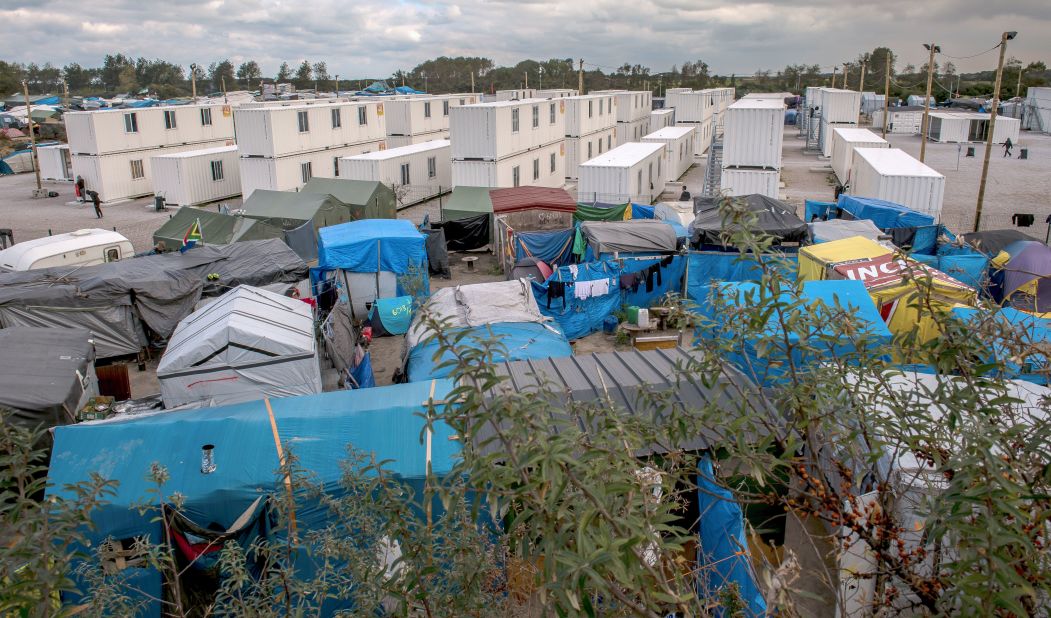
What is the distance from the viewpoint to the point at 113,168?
3173 centimetres

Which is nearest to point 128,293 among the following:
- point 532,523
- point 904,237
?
point 532,523

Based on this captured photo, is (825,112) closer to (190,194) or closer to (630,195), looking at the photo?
(630,195)

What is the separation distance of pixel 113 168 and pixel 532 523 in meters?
34.7

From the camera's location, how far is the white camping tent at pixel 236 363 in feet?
33.8

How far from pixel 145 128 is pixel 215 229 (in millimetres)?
16615

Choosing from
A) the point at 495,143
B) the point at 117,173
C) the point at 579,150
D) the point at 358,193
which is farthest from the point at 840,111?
the point at 117,173

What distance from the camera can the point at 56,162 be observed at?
123 ft

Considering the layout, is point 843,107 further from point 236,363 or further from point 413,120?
point 236,363

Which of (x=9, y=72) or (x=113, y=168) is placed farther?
(x=9, y=72)

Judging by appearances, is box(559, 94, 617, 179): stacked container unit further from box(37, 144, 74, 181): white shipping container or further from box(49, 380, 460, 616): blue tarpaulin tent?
box(49, 380, 460, 616): blue tarpaulin tent

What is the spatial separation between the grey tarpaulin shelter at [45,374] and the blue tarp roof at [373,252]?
5208 mm

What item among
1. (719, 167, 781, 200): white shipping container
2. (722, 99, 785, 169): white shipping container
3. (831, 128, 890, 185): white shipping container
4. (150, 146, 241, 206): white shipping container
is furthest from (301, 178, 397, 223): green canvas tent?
(831, 128, 890, 185): white shipping container

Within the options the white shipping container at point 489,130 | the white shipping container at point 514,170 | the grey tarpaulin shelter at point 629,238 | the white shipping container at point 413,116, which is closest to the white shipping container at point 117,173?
the white shipping container at point 413,116

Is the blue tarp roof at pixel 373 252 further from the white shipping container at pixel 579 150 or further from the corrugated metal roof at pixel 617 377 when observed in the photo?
the white shipping container at pixel 579 150
